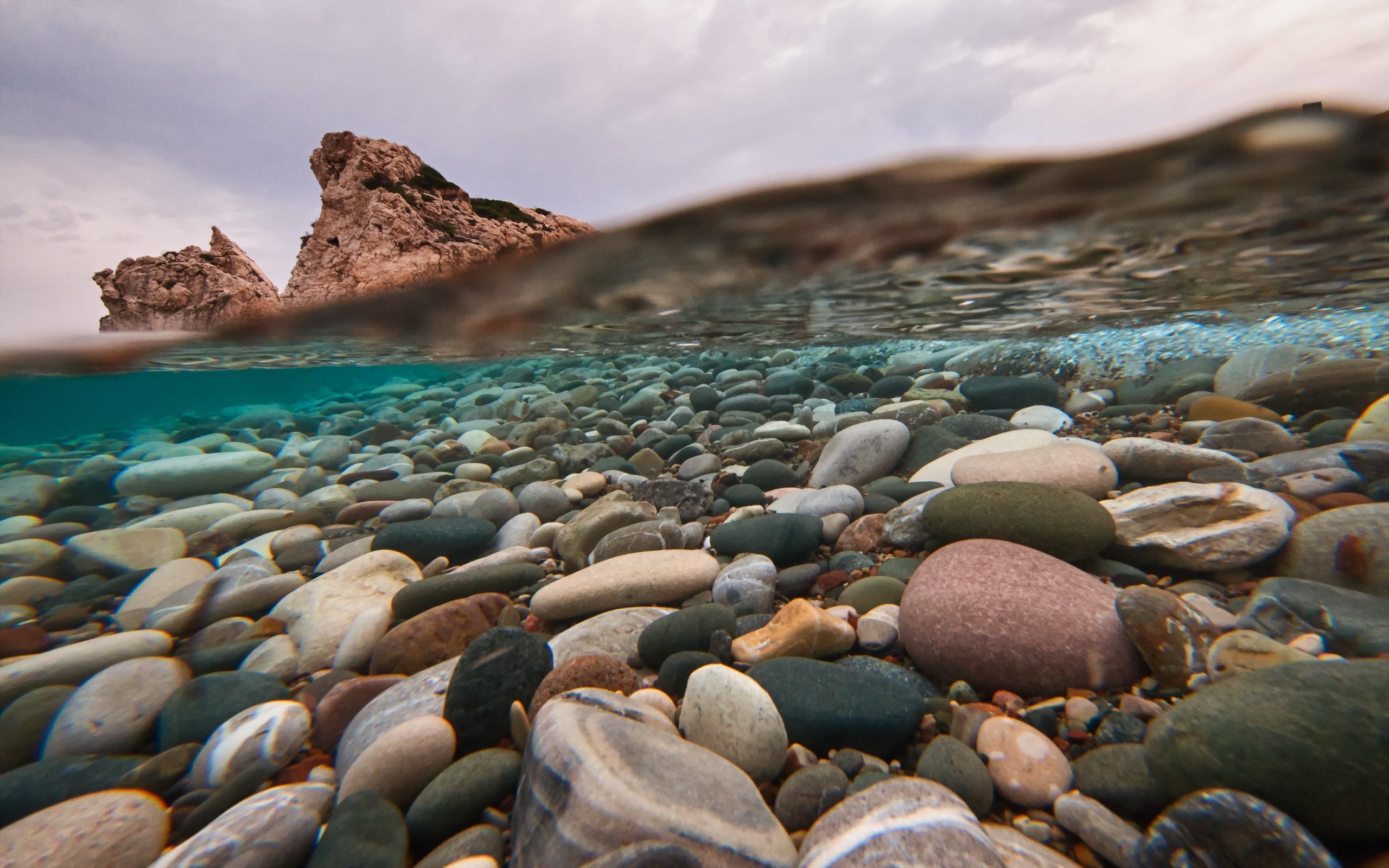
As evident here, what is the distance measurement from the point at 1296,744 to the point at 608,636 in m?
2.40

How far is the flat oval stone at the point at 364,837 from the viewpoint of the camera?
1530 millimetres

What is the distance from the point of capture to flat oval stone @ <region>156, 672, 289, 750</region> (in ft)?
7.77

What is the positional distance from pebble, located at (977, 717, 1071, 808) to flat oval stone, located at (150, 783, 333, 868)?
89.5 inches

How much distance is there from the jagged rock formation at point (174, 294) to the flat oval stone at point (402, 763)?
17.2 ft

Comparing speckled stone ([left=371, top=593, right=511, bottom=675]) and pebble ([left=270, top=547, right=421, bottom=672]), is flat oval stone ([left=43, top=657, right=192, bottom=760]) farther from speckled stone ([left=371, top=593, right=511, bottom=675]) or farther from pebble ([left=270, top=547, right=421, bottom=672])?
speckled stone ([left=371, top=593, right=511, bottom=675])

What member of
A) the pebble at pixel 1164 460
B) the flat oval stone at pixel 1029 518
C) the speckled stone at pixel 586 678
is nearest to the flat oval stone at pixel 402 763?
the speckled stone at pixel 586 678

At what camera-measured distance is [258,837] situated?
1.58 meters

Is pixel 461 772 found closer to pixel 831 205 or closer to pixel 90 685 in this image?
pixel 90 685

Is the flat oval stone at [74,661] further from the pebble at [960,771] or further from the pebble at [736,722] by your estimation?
the pebble at [960,771]

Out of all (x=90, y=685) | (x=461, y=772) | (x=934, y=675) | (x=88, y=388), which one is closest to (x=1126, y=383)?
(x=934, y=675)

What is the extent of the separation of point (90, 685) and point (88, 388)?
1434 cm

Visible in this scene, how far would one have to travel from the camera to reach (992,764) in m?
1.63

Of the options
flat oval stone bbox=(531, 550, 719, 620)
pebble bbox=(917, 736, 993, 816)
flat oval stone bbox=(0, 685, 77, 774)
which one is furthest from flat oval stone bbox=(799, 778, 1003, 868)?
flat oval stone bbox=(0, 685, 77, 774)

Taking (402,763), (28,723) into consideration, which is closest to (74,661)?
(28,723)
